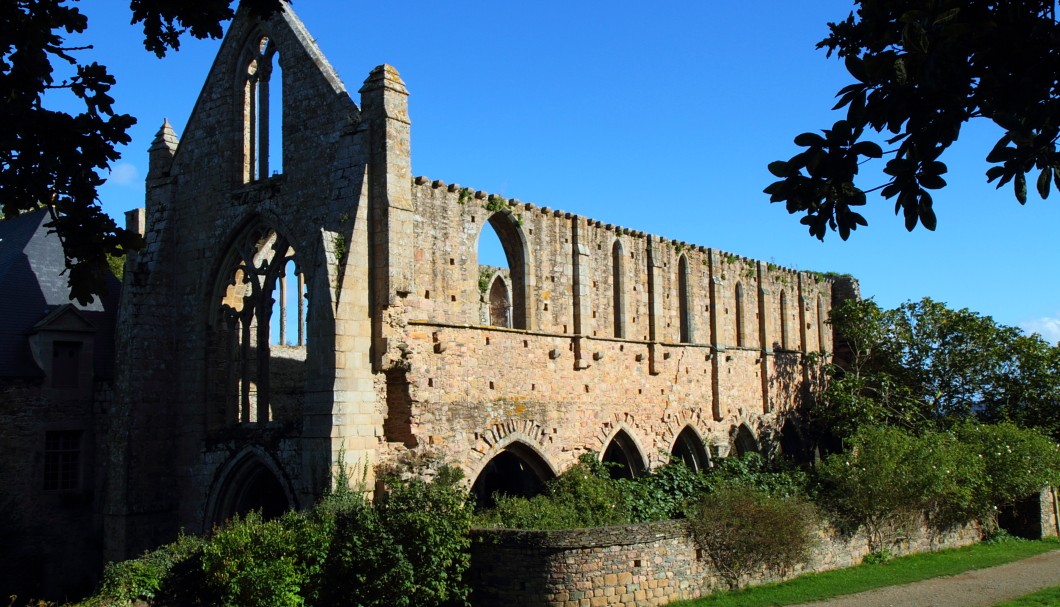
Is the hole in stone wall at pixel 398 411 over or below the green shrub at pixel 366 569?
over

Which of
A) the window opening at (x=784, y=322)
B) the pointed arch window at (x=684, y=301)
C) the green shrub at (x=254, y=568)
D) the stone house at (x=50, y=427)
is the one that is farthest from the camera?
the window opening at (x=784, y=322)

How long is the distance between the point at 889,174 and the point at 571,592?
948cm

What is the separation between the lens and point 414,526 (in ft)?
44.4

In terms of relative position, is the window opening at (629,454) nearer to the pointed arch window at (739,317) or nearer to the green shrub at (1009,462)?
the pointed arch window at (739,317)

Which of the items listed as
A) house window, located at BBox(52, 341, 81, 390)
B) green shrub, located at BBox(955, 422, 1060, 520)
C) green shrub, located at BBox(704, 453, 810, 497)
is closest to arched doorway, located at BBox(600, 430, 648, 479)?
green shrub, located at BBox(704, 453, 810, 497)

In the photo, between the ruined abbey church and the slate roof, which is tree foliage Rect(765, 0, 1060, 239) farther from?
the slate roof

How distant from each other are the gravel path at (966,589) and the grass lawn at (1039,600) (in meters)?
0.21

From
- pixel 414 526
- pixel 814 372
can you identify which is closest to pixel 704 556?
pixel 414 526

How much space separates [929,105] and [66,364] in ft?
60.4

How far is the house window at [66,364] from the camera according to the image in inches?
757

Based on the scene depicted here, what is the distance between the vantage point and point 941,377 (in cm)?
2717

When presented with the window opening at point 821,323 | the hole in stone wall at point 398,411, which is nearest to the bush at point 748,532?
the hole in stone wall at point 398,411

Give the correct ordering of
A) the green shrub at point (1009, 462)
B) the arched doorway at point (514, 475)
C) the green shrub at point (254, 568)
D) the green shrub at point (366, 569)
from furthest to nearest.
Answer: the green shrub at point (1009, 462) → the arched doorway at point (514, 475) → the green shrub at point (366, 569) → the green shrub at point (254, 568)

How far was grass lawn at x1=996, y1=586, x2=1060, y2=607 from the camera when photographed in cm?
1388
